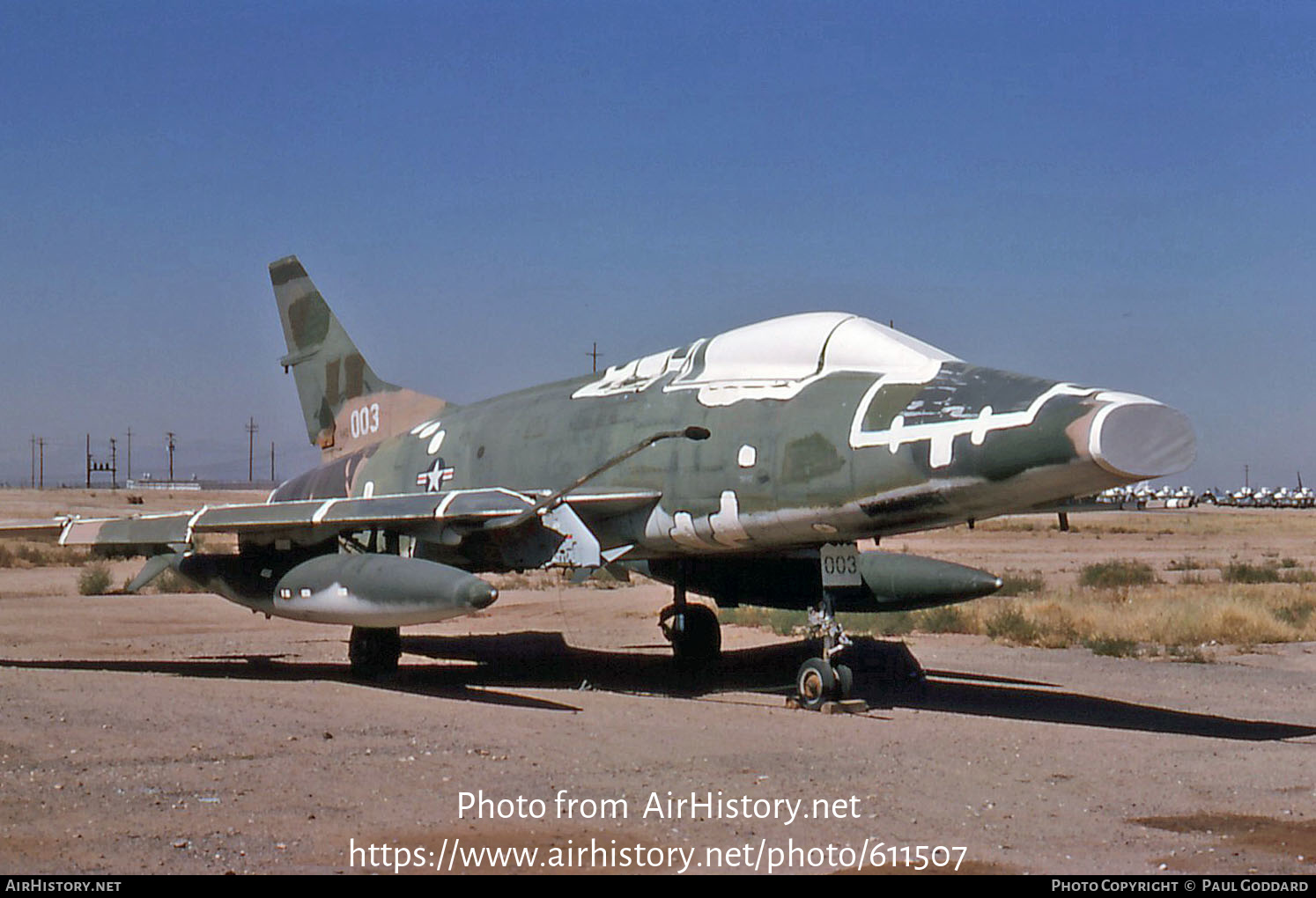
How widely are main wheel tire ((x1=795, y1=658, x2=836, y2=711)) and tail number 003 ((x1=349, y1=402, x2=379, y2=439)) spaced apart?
9153mm

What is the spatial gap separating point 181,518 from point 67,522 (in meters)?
2.11

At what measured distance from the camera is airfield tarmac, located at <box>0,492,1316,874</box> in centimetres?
692

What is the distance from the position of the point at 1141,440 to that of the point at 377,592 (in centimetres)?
747

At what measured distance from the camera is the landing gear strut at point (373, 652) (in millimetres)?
14953

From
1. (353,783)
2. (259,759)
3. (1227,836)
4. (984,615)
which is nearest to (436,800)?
(353,783)

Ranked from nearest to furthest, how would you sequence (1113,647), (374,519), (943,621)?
(374,519) < (1113,647) < (943,621)

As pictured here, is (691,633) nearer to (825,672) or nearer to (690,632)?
(690,632)

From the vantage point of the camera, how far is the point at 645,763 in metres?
9.52

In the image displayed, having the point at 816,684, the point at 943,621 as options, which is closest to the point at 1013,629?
the point at 943,621

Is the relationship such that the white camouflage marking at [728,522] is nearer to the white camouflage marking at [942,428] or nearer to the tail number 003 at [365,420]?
the white camouflage marking at [942,428]

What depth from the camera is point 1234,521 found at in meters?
98.3

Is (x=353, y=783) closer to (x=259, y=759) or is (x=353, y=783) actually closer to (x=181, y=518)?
(x=259, y=759)

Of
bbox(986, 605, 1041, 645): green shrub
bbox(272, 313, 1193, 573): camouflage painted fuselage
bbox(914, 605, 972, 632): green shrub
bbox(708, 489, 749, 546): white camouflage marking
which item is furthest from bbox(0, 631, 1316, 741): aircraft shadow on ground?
bbox(914, 605, 972, 632): green shrub

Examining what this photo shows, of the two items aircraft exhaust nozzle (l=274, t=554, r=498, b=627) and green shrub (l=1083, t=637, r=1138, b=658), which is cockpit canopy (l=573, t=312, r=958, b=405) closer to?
aircraft exhaust nozzle (l=274, t=554, r=498, b=627)
